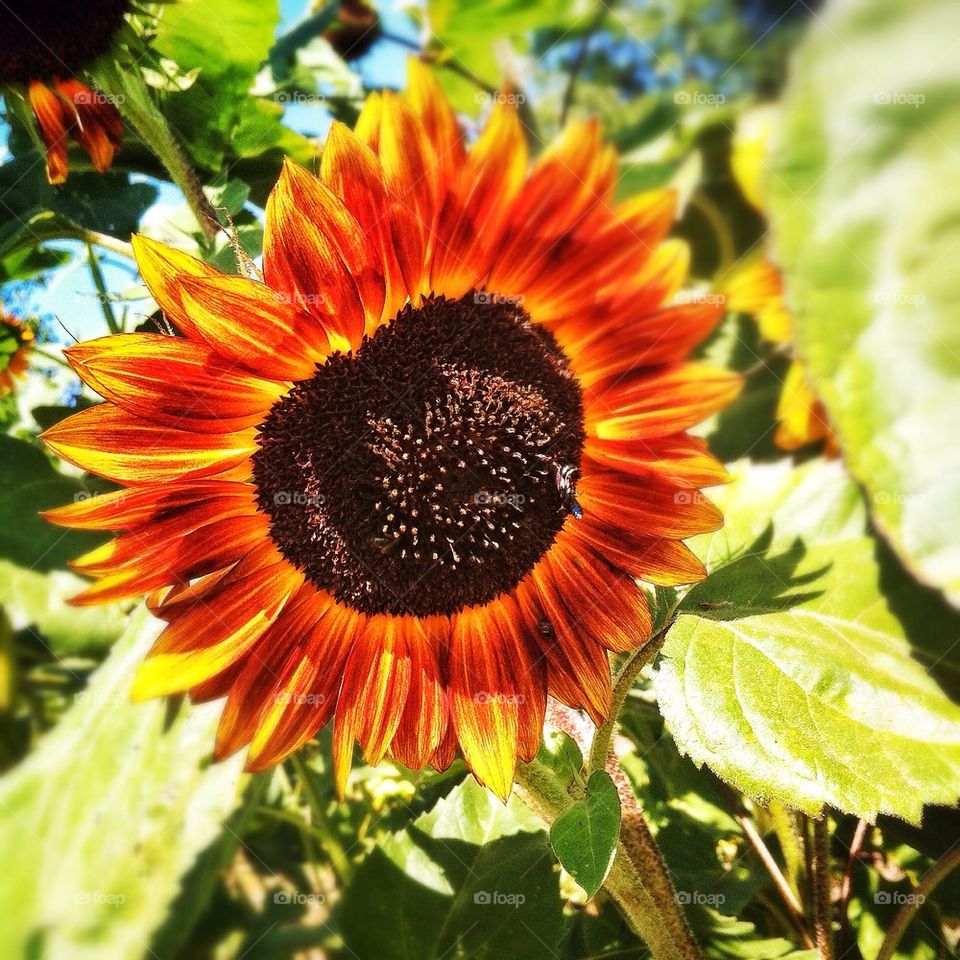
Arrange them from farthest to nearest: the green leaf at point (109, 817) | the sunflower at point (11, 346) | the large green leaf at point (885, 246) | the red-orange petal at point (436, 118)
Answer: the sunflower at point (11, 346) < the red-orange petal at point (436, 118) < the green leaf at point (109, 817) < the large green leaf at point (885, 246)

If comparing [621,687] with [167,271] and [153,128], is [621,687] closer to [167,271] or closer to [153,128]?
[167,271]

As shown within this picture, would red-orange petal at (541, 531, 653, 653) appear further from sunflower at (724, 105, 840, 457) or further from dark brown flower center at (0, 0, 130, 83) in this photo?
dark brown flower center at (0, 0, 130, 83)

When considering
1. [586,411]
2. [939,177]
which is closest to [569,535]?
[586,411]

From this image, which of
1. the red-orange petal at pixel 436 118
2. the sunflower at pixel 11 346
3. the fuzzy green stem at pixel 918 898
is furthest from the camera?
the sunflower at pixel 11 346

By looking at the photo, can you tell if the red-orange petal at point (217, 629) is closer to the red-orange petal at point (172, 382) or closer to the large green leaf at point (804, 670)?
the red-orange petal at point (172, 382)

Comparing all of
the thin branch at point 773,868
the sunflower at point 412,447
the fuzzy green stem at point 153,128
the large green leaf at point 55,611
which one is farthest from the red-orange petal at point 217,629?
the thin branch at point 773,868

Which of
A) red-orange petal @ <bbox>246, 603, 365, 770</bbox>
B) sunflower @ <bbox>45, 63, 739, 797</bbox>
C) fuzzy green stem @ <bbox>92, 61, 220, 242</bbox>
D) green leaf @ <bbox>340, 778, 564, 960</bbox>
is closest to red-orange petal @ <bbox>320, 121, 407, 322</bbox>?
sunflower @ <bbox>45, 63, 739, 797</bbox>
